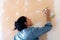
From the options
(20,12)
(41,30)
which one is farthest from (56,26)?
(20,12)

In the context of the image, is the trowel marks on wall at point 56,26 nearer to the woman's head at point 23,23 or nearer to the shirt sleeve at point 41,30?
the shirt sleeve at point 41,30

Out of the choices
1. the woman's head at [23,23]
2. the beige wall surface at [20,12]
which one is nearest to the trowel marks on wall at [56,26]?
the beige wall surface at [20,12]

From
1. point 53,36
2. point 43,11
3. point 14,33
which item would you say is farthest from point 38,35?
point 14,33

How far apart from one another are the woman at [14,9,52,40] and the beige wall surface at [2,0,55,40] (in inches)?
2.9

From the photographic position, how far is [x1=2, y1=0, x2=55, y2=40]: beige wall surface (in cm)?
158

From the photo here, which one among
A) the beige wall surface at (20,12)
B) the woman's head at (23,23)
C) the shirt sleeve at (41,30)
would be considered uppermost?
the beige wall surface at (20,12)

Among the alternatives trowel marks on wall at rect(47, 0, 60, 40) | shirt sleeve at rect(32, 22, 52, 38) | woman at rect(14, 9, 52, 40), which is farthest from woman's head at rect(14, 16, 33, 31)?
trowel marks on wall at rect(47, 0, 60, 40)

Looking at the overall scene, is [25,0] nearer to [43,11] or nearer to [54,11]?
[43,11]

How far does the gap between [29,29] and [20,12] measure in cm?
31

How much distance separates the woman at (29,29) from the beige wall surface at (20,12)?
0.24 ft

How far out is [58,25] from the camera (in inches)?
58.0

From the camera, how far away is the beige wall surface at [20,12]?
1.58 meters

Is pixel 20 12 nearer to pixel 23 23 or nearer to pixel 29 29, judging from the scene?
pixel 23 23

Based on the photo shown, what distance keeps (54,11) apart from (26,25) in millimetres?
325
